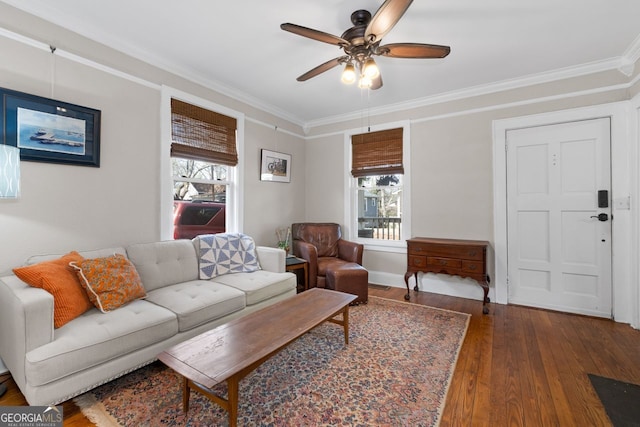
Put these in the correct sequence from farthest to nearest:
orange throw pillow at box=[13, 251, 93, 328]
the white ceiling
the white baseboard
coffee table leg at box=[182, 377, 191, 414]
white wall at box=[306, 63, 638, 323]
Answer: the white baseboard
white wall at box=[306, 63, 638, 323]
the white ceiling
orange throw pillow at box=[13, 251, 93, 328]
coffee table leg at box=[182, 377, 191, 414]

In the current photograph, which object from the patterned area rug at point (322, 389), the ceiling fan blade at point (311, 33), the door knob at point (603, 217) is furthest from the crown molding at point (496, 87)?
the patterned area rug at point (322, 389)

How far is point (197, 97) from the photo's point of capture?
3.12 meters

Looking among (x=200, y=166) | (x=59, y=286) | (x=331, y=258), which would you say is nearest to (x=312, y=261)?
(x=331, y=258)

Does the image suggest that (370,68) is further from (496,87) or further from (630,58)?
(630,58)

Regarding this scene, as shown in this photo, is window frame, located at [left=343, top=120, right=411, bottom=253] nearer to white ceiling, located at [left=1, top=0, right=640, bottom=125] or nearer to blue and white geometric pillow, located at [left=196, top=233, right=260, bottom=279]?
white ceiling, located at [left=1, top=0, right=640, bottom=125]

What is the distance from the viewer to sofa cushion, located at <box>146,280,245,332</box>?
6.77 feet

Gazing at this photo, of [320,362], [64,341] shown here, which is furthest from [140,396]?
[320,362]

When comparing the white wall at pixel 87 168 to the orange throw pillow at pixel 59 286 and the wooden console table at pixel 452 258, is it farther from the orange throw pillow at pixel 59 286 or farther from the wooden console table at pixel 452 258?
the wooden console table at pixel 452 258

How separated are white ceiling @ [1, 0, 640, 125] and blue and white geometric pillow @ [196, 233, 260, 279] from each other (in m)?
1.82

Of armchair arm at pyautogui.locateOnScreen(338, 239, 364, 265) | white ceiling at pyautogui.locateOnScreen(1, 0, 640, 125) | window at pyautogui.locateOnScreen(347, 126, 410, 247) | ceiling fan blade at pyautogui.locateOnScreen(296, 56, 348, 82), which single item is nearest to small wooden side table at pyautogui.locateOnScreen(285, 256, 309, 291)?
armchair arm at pyautogui.locateOnScreen(338, 239, 364, 265)

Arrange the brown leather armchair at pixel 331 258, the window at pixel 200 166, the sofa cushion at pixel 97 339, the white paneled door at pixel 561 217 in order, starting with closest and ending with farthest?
the sofa cushion at pixel 97 339 → the white paneled door at pixel 561 217 → the window at pixel 200 166 → the brown leather armchair at pixel 331 258

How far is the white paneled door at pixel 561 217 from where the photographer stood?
2896mm

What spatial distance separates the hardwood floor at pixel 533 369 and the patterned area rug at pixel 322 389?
0.12 meters

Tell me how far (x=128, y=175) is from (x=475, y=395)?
3.23 meters
